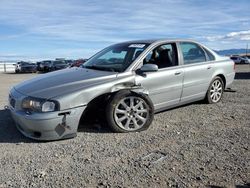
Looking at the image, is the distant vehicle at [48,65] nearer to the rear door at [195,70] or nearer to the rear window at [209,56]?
the rear window at [209,56]

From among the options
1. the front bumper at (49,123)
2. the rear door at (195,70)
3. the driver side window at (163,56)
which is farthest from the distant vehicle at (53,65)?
the front bumper at (49,123)

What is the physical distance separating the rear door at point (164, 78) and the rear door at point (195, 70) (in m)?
0.20

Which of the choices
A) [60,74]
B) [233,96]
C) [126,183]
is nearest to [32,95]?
[60,74]

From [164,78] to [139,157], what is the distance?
7.36 ft

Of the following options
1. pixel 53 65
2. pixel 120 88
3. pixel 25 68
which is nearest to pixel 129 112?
pixel 120 88

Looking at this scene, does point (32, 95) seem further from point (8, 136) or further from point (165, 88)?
point (165, 88)

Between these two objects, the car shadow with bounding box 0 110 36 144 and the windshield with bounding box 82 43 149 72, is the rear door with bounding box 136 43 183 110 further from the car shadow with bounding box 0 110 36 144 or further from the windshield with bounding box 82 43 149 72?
the car shadow with bounding box 0 110 36 144

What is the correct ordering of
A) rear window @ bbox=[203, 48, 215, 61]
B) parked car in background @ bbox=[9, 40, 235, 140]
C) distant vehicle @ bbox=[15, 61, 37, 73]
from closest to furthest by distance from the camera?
parked car in background @ bbox=[9, 40, 235, 140]
rear window @ bbox=[203, 48, 215, 61]
distant vehicle @ bbox=[15, 61, 37, 73]

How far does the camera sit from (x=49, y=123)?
513 cm

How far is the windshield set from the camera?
6.31 m

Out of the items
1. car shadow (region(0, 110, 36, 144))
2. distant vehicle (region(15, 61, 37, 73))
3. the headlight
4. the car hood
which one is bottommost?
distant vehicle (region(15, 61, 37, 73))

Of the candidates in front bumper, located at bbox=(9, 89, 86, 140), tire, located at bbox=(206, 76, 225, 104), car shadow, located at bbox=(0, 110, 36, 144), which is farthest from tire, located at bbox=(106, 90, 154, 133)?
tire, located at bbox=(206, 76, 225, 104)

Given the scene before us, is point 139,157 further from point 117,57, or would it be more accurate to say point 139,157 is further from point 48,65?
point 48,65

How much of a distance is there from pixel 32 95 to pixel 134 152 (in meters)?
1.79
